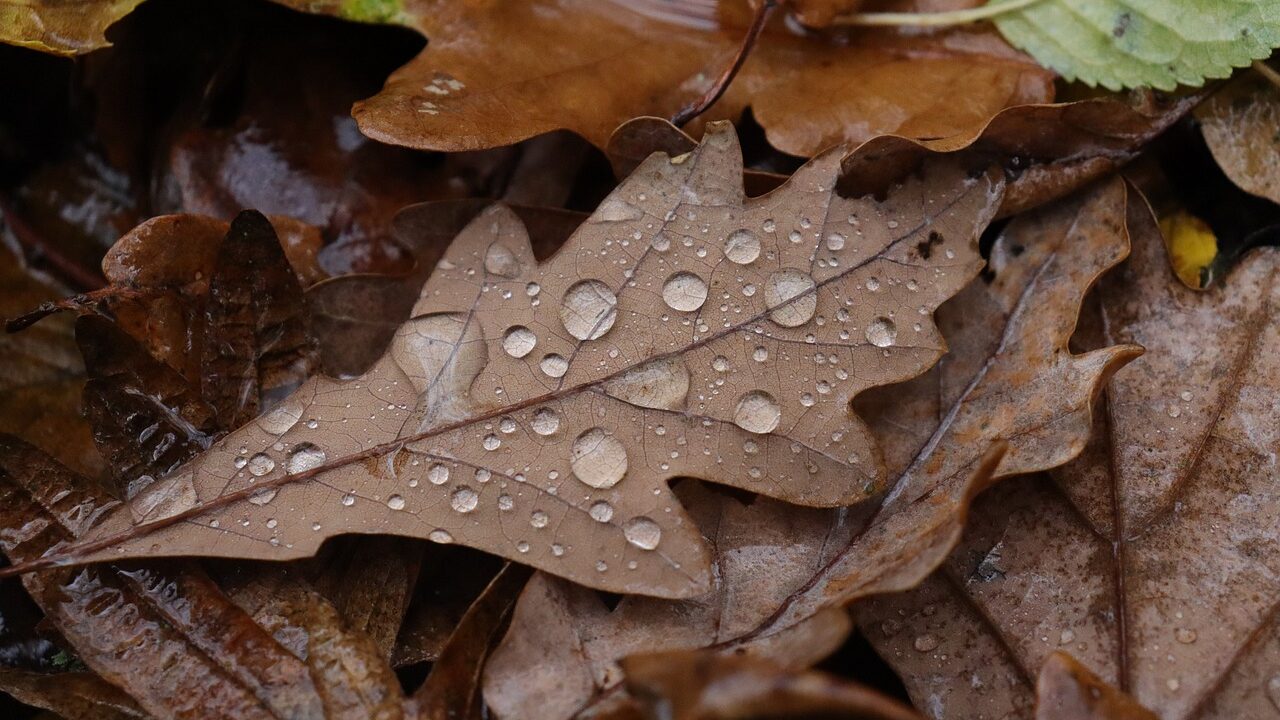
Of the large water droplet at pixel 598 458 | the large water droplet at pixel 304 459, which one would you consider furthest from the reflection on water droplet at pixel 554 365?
the large water droplet at pixel 304 459

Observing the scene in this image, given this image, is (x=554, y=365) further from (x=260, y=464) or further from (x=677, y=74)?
(x=677, y=74)

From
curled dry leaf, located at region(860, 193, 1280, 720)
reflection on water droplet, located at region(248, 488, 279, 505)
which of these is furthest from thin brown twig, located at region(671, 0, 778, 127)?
reflection on water droplet, located at region(248, 488, 279, 505)

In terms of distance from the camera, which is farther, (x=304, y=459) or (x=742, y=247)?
(x=742, y=247)

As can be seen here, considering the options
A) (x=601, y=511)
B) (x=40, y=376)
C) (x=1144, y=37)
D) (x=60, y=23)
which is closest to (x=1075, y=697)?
(x=601, y=511)

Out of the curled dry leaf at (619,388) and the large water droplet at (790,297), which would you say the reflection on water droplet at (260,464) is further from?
the large water droplet at (790,297)

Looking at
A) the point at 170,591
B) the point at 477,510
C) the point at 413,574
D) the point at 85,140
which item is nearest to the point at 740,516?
the point at 477,510

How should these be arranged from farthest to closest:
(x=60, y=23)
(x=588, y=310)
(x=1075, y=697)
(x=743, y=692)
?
(x=60, y=23), (x=588, y=310), (x=1075, y=697), (x=743, y=692)

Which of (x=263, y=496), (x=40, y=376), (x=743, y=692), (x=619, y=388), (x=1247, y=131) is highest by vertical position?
(x=1247, y=131)
